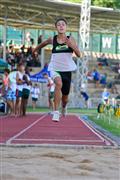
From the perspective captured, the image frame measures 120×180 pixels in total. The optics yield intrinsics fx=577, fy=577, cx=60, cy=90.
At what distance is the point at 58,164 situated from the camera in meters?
7.51

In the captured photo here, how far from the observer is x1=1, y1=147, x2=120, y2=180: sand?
6.70 metres

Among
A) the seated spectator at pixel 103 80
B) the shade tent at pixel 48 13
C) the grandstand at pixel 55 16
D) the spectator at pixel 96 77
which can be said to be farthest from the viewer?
the seated spectator at pixel 103 80

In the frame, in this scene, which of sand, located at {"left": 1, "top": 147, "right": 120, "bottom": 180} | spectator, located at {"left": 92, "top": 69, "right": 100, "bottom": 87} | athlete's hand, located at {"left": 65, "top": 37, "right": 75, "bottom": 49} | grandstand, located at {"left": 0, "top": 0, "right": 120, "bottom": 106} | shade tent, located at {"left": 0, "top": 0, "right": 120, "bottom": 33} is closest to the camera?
sand, located at {"left": 1, "top": 147, "right": 120, "bottom": 180}

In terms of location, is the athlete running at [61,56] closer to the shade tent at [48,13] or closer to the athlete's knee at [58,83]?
the athlete's knee at [58,83]

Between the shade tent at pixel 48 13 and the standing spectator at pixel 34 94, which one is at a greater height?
the shade tent at pixel 48 13

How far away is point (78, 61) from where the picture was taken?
36.5m

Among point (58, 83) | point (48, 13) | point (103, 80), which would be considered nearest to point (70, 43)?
point (58, 83)

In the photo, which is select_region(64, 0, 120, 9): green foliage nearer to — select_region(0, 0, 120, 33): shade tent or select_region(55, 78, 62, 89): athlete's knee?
select_region(0, 0, 120, 33): shade tent

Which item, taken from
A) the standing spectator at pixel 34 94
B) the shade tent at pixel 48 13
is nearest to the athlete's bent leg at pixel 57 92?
the standing spectator at pixel 34 94

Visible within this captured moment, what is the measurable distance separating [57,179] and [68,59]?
3210 millimetres

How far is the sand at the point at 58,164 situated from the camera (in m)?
6.70

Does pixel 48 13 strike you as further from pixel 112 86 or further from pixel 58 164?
pixel 58 164

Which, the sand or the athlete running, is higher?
the athlete running

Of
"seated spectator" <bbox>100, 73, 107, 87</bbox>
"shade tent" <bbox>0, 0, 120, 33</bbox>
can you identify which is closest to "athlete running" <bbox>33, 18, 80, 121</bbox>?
"shade tent" <bbox>0, 0, 120, 33</bbox>
